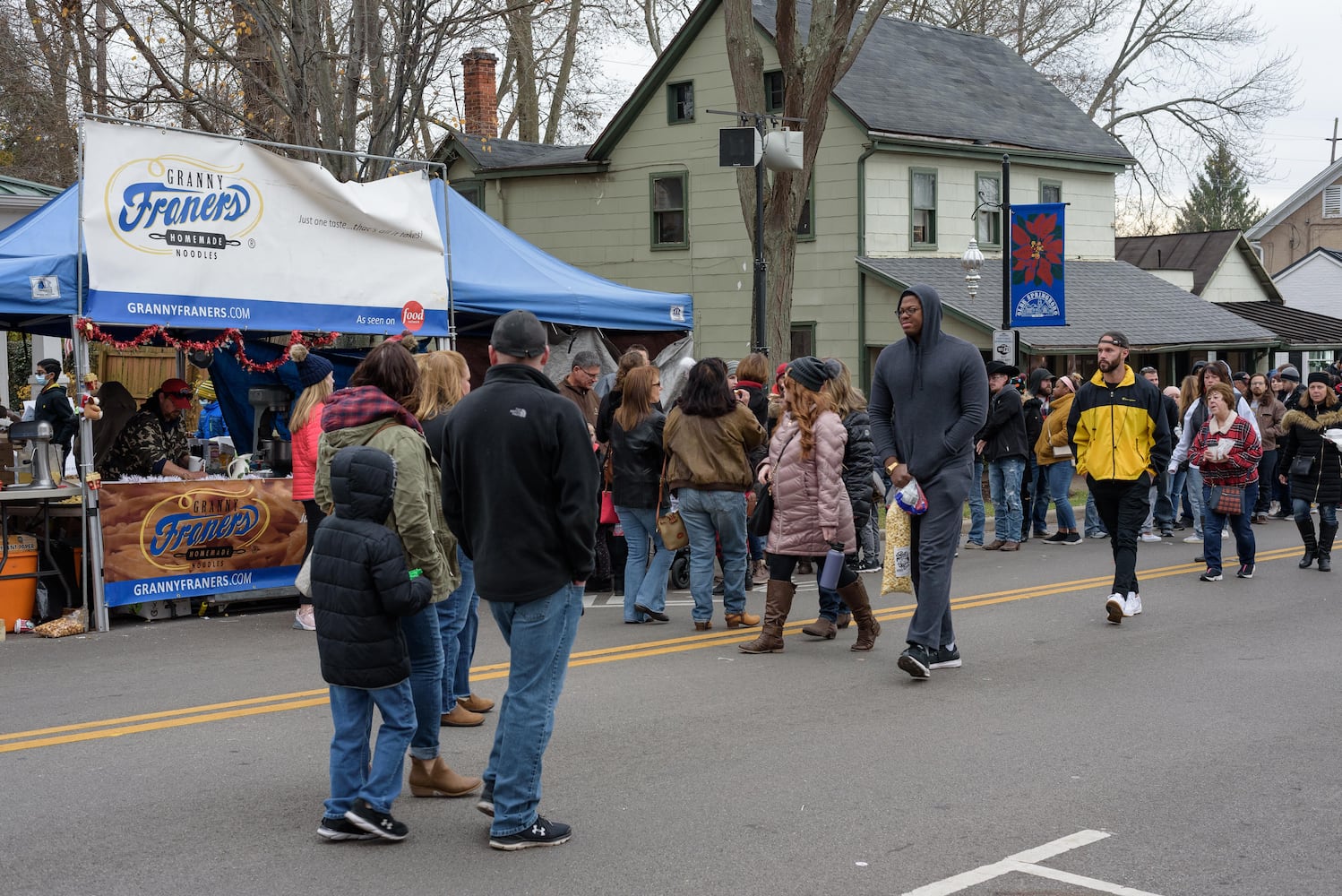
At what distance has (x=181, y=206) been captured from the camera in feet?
34.9

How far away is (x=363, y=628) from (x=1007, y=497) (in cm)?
1085

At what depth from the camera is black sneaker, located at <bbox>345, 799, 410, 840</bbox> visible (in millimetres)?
5227

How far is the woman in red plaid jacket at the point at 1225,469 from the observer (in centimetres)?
1194

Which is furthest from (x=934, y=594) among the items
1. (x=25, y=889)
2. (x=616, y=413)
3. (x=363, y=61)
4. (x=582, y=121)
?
(x=582, y=121)

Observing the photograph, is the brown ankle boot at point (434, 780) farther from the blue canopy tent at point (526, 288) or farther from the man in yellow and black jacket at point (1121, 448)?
the blue canopy tent at point (526, 288)

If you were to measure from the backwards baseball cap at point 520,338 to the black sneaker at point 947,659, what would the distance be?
4.13m

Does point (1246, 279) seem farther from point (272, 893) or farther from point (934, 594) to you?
point (272, 893)

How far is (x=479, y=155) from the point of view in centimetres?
3031

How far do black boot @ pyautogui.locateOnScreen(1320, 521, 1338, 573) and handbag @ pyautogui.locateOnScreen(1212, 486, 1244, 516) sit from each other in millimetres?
1115

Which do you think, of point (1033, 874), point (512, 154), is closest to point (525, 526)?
point (1033, 874)

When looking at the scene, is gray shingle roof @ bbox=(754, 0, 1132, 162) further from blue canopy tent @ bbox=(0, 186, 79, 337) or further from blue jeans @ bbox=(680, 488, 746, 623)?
blue canopy tent @ bbox=(0, 186, 79, 337)

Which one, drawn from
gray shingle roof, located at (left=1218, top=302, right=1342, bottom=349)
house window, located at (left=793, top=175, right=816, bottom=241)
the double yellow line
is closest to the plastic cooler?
the double yellow line

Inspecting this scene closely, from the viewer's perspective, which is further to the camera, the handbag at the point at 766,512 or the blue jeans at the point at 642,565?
the blue jeans at the point at 642,565

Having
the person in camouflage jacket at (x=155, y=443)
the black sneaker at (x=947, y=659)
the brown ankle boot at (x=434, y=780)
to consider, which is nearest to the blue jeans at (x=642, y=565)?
the black sneaker at (x=947, y=659)
